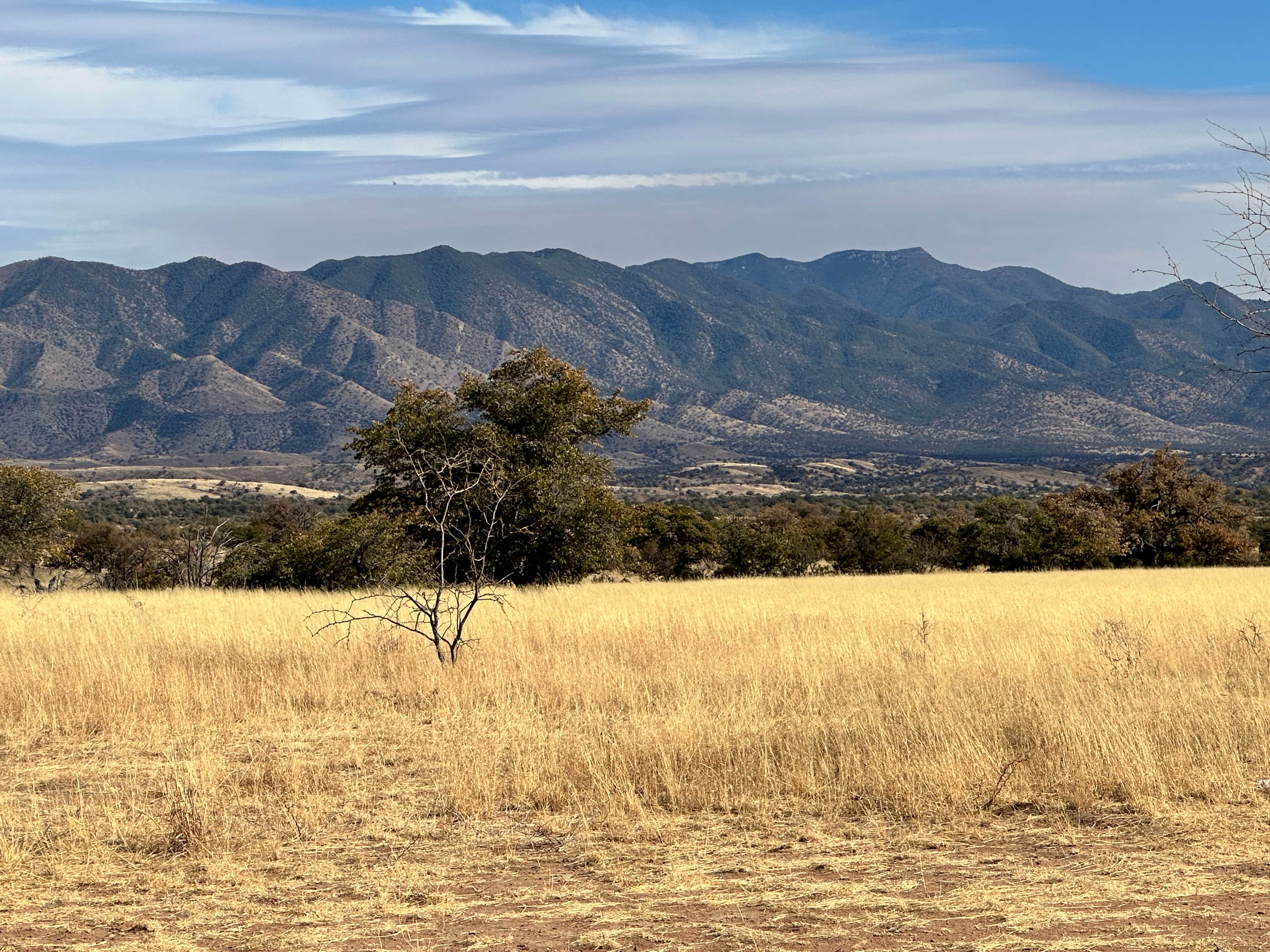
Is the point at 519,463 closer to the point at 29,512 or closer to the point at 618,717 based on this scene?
the point at 29,512

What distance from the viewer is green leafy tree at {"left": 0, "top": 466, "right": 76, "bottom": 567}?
3083 centimetres

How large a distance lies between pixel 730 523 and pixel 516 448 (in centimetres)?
1844

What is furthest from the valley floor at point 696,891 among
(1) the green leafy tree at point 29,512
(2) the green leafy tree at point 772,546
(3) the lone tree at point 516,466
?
(2) the green leafy tree at point 772,546

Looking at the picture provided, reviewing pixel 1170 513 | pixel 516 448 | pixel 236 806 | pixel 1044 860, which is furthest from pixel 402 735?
pixel 1170 513

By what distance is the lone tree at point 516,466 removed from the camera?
26.2m

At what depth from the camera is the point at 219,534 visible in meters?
42.5

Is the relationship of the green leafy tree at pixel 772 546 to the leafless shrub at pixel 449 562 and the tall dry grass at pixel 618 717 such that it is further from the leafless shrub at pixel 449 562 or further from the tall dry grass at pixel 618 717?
the tall dry grass at pixel 618 717

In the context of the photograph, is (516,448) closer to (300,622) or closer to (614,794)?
(300,622)

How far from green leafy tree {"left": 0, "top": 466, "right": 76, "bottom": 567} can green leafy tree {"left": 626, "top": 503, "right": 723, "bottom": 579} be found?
1932 centimetres

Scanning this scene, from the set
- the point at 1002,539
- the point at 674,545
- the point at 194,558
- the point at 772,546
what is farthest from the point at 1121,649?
the point at 1002,539

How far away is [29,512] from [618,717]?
25320mm

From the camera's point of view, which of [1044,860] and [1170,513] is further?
[1170,513]

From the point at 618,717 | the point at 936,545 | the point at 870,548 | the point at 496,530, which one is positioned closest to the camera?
the point at 618,717

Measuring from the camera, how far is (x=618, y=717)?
11.0 metres
